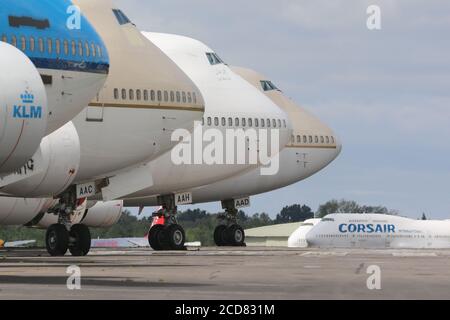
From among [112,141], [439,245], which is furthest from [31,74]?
[439,245]

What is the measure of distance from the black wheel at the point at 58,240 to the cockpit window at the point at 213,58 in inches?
514

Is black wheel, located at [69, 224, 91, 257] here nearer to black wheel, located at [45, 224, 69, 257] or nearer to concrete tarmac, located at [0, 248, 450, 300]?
black wheel, located at [45, 224, 69, 257]

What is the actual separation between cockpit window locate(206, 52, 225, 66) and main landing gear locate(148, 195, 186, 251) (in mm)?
5258

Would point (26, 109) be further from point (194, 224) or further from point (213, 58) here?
point (194, 224)

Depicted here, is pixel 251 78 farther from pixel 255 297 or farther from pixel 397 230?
pixel 397 230

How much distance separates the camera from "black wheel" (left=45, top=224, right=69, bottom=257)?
42062mm

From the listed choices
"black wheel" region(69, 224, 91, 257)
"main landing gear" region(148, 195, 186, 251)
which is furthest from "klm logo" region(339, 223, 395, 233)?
"black wheel" region(69, 224, 91, 257)

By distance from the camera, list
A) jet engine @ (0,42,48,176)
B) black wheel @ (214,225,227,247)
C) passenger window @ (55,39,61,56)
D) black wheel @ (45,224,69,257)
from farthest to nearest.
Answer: black wheel @ (214,225,227,247)
black wheel @ (45,224,69,257)
passenger window @ (55,39,61,56)
jet engine @ (0,42,48,176)

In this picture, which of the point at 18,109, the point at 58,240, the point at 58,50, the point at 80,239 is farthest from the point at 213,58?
the point at 18,109

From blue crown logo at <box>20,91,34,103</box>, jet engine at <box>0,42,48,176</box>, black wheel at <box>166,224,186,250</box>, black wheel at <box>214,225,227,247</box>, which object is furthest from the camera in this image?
black wheel at <box>214,225,227,247</box>
